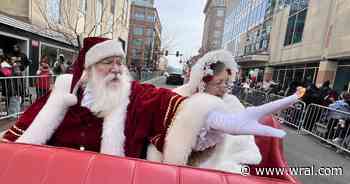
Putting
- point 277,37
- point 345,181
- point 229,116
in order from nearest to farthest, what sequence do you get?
point 229,116 < point 345,181 < point 277,37

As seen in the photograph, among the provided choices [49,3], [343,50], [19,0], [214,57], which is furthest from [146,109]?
[343,50]

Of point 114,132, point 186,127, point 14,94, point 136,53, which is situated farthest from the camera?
point 136,53

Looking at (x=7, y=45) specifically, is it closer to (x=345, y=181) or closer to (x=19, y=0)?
(x=19, y=0)

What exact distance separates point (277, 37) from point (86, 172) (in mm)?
24931

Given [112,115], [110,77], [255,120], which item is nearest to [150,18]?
[110,77]

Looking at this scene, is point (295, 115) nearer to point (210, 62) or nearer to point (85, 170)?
point (210, 62)

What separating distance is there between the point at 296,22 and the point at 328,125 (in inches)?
604

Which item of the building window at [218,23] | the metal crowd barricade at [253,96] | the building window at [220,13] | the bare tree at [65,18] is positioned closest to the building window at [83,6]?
the bare tree at [65,18]

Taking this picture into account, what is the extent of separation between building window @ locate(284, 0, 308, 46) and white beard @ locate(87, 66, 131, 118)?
61.2ft

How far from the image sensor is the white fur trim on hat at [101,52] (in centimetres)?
226

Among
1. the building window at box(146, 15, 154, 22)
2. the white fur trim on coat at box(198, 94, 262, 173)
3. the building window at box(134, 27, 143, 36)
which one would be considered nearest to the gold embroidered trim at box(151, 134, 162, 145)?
the white fur trim on coat at box(198, 94, 262, 173)

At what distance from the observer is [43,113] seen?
83.2 inches

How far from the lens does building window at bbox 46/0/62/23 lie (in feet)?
39.4

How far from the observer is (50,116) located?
2088mm
